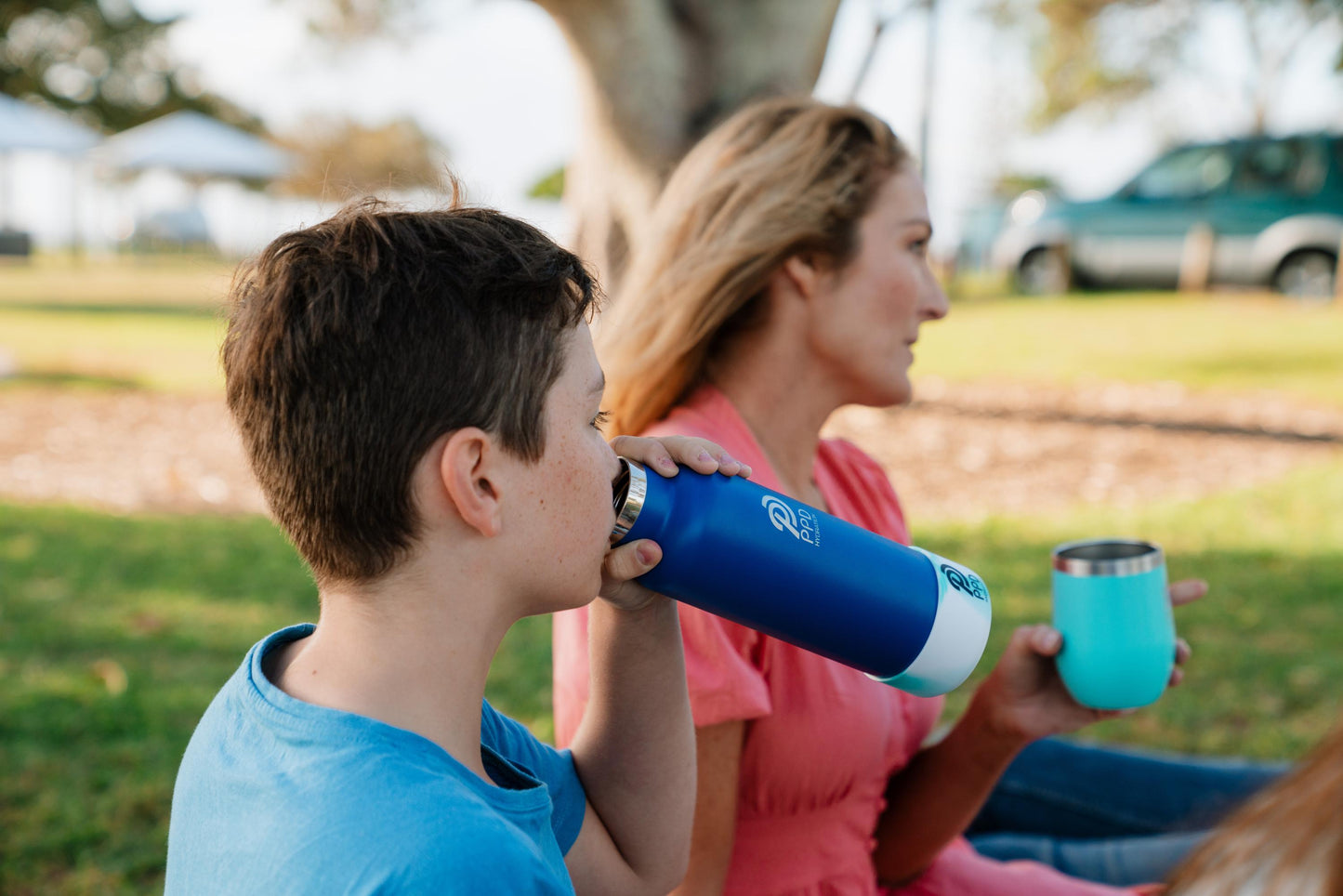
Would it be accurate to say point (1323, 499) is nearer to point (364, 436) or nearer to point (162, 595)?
point (162, 595)

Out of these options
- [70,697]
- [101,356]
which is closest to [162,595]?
[70,697]

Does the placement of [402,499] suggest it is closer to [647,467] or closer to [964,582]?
[647,467]

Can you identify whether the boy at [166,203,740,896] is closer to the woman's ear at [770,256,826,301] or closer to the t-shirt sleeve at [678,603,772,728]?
the t-shirt sleeve at [678,603,772,728]

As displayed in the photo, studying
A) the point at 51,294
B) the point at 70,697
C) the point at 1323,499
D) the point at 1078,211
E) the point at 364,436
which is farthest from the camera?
the point at 51,294

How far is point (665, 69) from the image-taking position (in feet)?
17.5

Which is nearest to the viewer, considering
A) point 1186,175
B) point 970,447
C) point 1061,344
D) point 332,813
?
point 332,813

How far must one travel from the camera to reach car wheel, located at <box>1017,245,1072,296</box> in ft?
57.3

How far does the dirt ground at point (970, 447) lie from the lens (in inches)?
297

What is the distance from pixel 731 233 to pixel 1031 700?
1006mm

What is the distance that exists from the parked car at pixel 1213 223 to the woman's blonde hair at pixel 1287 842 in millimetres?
16493

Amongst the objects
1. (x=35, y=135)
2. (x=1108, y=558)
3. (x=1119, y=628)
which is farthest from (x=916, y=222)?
(x=35, y=135)

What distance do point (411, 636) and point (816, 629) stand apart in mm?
478

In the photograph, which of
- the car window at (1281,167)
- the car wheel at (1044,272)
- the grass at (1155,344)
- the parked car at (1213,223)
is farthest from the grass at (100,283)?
the car window at (1281,167)

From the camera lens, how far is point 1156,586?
1915 mm
